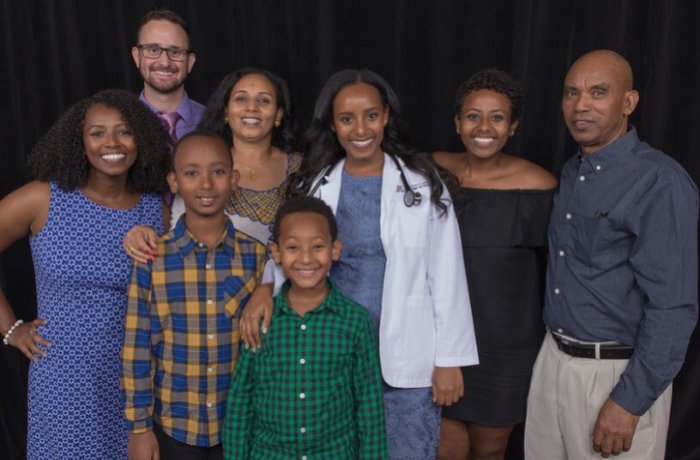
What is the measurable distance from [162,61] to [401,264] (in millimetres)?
1298

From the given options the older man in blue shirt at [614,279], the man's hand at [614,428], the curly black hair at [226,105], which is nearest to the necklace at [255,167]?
the curly black hair at [226,105]

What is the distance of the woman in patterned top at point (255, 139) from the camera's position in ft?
7.67

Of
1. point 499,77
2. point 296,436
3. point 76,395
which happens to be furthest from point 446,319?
point 76,395

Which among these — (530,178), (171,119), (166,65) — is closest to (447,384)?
(530,178)

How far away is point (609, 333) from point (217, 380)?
3.51 ft

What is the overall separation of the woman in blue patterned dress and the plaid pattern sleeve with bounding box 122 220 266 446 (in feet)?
0.85

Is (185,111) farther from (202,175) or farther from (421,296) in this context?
(421,296)

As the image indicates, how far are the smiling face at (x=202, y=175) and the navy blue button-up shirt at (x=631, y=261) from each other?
97 centimetres

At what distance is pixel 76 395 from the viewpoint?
2148 millimetres

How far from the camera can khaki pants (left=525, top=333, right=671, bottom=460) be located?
1.99 m

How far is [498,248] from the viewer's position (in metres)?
2.24

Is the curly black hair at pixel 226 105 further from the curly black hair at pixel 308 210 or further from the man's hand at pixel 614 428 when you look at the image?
the man's hand at pixel 614 428

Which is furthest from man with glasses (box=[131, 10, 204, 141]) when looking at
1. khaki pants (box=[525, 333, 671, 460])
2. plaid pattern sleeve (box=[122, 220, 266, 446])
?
khaki pants (box=[525, 333, 671, 460])

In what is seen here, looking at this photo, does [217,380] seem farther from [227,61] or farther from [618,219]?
[227,61]
